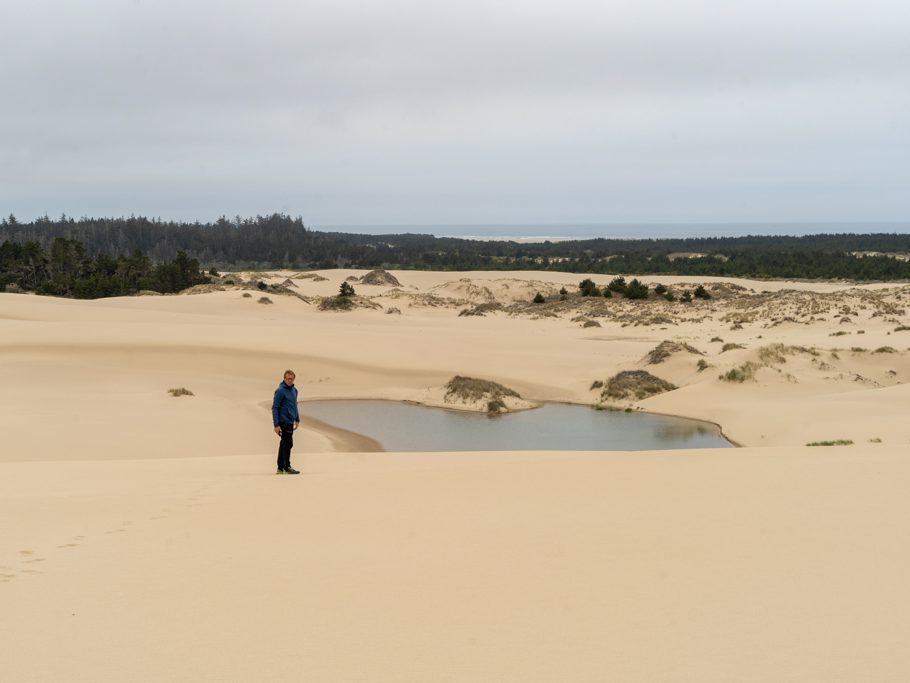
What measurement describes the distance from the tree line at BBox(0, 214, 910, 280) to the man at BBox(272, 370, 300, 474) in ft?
215

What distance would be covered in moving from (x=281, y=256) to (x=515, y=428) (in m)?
98.1

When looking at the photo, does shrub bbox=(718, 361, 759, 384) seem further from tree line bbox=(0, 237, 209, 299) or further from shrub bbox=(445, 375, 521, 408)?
tree line bbox=(0, 237, 209, 299)

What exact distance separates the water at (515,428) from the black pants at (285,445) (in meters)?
5.70

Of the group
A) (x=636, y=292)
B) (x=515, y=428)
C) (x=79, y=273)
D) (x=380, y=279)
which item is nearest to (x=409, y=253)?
(x=380, y=279)

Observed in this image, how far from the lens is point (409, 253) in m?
121

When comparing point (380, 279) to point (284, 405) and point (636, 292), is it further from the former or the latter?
point (284, 405)

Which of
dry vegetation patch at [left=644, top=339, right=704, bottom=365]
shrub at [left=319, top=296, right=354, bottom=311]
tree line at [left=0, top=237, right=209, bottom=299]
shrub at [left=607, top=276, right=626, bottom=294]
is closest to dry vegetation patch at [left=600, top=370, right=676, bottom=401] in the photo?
dry vegetation patch at [left=644, top=339, right=704, bottom=365]

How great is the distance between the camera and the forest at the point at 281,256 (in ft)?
186

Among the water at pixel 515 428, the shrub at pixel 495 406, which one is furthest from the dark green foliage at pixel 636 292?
the shrub at pixel 495 406

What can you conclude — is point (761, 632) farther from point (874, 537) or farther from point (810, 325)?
point (810, 325)

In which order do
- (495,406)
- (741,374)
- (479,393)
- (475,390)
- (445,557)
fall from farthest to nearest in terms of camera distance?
1. (475,390)
2. (479,393)
3. (741,374)
4. (495,406)
5. (445,557)

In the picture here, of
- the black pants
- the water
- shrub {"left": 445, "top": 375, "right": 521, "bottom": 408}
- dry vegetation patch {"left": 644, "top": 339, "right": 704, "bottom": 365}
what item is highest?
dry vegetation patch {"left": 644, "top": 339, "right": 704, "bottom": 365}

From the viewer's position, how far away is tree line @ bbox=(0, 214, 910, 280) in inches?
3061

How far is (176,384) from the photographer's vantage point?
23.4 meters
